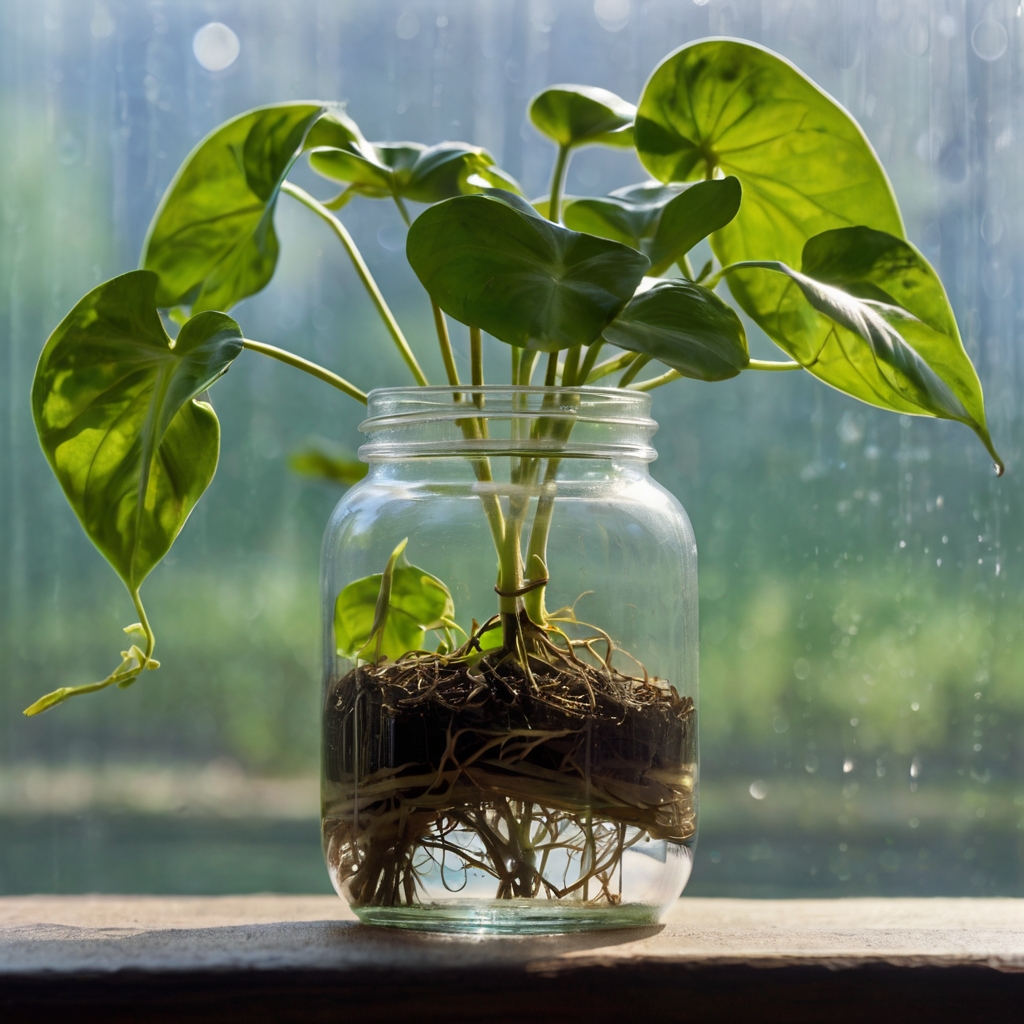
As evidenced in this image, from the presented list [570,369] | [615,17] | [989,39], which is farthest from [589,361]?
[989,39]

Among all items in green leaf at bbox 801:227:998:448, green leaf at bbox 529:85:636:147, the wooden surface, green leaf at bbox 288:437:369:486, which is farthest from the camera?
green leaf at bbox 288:437:369:486

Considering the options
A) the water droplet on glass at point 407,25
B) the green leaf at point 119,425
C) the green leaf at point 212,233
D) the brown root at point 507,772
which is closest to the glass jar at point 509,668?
the brown root at point 507,772

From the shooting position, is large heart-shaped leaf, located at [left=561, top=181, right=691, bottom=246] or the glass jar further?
large heart-shaped leaf, located at [left=561, top=181, right=691, bottom=246]

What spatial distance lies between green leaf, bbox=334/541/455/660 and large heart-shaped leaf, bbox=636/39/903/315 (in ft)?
0.86

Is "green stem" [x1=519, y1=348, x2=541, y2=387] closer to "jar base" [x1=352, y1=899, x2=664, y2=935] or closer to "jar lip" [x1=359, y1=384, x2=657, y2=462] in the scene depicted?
"jar lip" [x1=359, y1=384, x2=657, y2=462]

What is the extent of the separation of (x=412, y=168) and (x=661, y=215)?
6.9 inches

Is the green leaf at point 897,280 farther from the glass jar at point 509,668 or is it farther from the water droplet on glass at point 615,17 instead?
the water droplet on glass at point 615,17

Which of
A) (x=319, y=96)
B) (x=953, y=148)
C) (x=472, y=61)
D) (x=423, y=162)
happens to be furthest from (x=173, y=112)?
(x=953, y=148)

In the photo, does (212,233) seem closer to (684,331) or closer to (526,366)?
(526,366)

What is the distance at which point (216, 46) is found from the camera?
3.51 ft

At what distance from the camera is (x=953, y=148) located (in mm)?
1059

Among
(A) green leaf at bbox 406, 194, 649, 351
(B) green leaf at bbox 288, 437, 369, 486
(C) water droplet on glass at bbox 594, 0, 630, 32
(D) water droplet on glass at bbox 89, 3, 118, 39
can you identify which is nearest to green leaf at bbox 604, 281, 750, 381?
(A) green leaf at bbox 406, 194, 649, 351

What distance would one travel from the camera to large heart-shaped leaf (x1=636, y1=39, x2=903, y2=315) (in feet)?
2.16

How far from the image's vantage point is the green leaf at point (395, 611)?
2.00 ft
